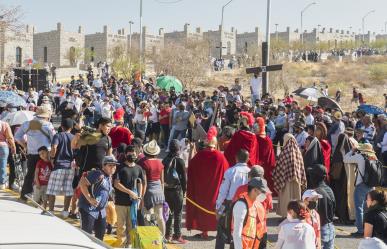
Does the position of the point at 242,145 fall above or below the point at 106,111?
below

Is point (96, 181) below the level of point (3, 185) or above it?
above

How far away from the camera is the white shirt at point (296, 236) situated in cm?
607

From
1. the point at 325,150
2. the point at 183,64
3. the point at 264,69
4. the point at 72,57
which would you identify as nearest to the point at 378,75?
the point at 183,64

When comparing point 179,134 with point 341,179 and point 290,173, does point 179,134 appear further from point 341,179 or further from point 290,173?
point 290,173

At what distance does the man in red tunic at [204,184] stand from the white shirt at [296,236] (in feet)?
10.2

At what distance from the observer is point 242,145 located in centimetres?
1032

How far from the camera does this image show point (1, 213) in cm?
443

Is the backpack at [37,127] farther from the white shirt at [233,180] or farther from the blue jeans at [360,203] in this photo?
the blue jeans at [360,203]

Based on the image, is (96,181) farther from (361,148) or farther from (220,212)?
(361,148)

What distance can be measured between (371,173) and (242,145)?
211cm

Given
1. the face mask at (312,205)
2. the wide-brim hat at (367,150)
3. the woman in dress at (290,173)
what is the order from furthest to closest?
the woman in dress at (290,173) → the wide-brim hat at (367,150) → the face mask at (312,205)

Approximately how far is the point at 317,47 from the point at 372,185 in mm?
110007

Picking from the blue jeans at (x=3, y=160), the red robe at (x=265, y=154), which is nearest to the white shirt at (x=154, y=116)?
the blue jeans at (x=3, y=160)

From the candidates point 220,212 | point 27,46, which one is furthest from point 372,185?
point 27,46
